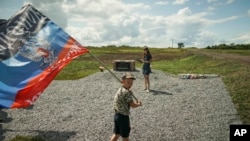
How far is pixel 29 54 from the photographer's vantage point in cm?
723

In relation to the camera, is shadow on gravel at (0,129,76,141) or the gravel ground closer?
shadow on gravel at (0,129,76,141)

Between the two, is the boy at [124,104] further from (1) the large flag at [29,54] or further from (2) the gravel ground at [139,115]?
(2) the gravel ground at [139,115]

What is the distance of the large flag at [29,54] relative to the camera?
683 cm

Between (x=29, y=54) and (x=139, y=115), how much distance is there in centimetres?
760

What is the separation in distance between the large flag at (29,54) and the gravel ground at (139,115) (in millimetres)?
4436

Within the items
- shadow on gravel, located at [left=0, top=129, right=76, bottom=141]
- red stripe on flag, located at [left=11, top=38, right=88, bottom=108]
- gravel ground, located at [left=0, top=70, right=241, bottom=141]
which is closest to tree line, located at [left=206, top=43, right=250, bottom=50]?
gravel ground, located at [left=0, top=70, right=241, bottom=141]

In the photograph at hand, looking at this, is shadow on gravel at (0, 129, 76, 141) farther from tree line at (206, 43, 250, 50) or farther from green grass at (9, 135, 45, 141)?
tree line at (206, 43, 250, 50)

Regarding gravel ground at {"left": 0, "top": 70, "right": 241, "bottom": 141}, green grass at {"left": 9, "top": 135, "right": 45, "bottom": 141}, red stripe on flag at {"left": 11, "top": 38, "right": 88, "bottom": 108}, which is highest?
red stripe on flag at {"left": 11, "top": 38, "right": 88, "bottom": 108}

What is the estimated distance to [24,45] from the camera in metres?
7.32

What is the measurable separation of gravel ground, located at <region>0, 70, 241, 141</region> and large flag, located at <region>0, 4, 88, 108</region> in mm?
4436

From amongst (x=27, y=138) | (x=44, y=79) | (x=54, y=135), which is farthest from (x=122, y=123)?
(x=27, y=138)

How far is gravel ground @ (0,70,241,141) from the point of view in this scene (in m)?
11.4

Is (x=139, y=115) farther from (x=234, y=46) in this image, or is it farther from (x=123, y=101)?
(x=234, y=46)

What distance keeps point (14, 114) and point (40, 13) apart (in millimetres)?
8188
